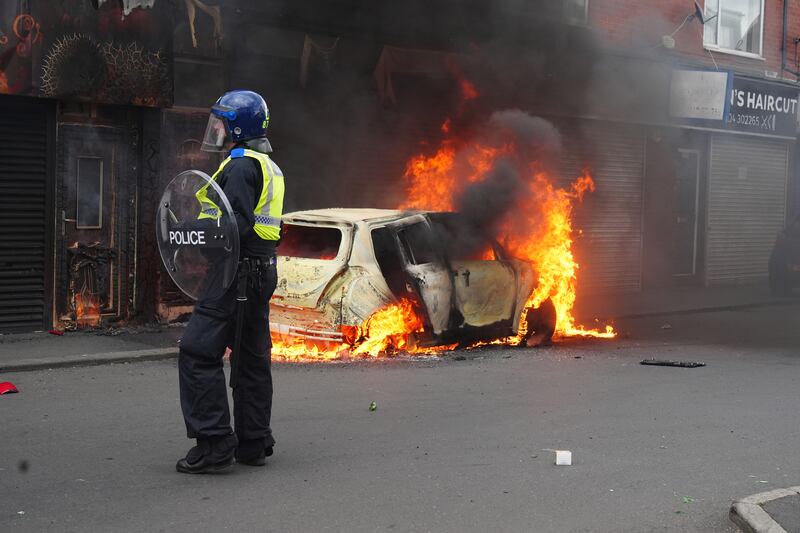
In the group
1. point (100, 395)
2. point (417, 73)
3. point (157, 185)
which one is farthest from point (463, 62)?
point (100, 395)

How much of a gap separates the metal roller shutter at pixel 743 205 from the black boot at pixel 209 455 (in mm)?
14929

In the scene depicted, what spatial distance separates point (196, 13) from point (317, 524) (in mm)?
8330

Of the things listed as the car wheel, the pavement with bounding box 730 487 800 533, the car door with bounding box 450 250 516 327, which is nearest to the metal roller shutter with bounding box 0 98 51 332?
the car door with bounding box 450 250 516 327

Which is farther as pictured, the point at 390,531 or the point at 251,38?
the point at 251,38

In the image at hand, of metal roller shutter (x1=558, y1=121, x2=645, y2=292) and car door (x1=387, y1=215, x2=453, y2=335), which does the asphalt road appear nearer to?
car door (x1=387, y1=215, x2=453, y2=335)

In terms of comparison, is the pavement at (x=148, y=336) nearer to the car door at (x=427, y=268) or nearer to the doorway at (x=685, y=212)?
the doorway at (x=685, y=212)

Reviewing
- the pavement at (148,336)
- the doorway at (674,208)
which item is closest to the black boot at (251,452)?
the pavement at (148,336)

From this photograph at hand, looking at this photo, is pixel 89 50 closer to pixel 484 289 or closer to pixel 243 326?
pixel 484 289

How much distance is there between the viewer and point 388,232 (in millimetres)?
9109

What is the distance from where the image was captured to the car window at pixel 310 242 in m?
8.97

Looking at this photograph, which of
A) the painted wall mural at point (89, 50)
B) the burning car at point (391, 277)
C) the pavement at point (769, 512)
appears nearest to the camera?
the pavement at point (769, 512)

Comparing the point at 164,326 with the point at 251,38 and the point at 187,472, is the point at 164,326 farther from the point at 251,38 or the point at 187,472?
the point at 187,472

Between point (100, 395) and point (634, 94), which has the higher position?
point (634, 94)

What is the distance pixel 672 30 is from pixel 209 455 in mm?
14318
